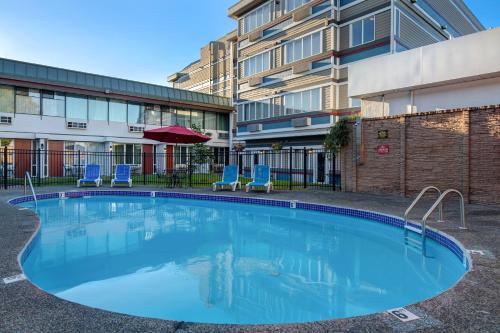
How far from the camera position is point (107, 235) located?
7.40 meters

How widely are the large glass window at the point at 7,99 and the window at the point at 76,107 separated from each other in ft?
9.88

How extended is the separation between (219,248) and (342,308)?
3061 millimetres

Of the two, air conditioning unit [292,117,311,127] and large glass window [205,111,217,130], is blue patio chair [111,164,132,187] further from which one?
large glass window [205,111,217,130]

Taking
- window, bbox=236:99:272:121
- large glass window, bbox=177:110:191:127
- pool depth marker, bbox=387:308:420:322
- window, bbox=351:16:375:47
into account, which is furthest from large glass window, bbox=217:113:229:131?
pool depth marker, bbox=387:308:420:322

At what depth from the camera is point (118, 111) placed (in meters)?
23.9

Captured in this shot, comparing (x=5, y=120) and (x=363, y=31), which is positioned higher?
(x=363, y=31)

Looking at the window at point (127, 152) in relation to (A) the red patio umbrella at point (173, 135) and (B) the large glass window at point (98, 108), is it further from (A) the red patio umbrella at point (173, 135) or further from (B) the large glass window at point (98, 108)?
(A) the red patio umbrella at point (173, 135)

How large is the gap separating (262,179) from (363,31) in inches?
418

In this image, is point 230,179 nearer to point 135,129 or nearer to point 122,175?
point 122,175

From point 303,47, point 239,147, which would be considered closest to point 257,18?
point 303,47

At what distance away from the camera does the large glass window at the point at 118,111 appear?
2356 centimetres

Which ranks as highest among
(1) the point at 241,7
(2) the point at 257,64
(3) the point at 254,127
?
(1) the point at 241,7

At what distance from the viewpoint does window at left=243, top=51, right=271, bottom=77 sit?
2333 centimetres

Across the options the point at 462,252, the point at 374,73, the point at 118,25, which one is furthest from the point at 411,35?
the point at 462,252
